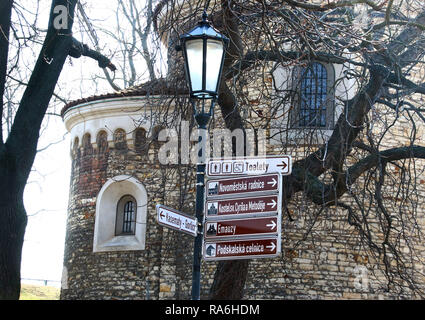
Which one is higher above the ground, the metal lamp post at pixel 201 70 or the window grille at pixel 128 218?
the window grille at pixel 128 218

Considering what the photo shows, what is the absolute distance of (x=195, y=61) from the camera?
6957mm

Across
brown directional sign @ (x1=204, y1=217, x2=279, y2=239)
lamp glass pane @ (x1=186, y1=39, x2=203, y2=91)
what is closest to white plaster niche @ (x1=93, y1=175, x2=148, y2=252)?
brown directional sign @ (x1=204, y1=217, x2=279, y2=239)

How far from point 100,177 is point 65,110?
225cm

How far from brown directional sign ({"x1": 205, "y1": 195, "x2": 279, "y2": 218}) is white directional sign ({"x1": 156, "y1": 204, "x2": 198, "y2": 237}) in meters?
0.33

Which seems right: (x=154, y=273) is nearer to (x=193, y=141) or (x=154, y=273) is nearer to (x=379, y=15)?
(x=193, y=141)

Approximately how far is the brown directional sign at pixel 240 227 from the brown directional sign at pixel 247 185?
29 centimetres

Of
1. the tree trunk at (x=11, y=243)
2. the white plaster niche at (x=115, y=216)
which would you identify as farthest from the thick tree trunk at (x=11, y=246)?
the white plaster niche at (x=115, y=216)

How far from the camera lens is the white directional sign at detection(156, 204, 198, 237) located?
252 inches

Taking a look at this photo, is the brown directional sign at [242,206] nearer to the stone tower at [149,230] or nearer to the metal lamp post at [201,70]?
the metal lamp post at [201,70]

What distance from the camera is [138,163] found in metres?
15.5

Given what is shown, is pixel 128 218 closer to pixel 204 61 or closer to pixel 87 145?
pixel 87 145

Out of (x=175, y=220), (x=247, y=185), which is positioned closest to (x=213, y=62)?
(x=247, y=185)

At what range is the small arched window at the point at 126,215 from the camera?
52.2 ft
